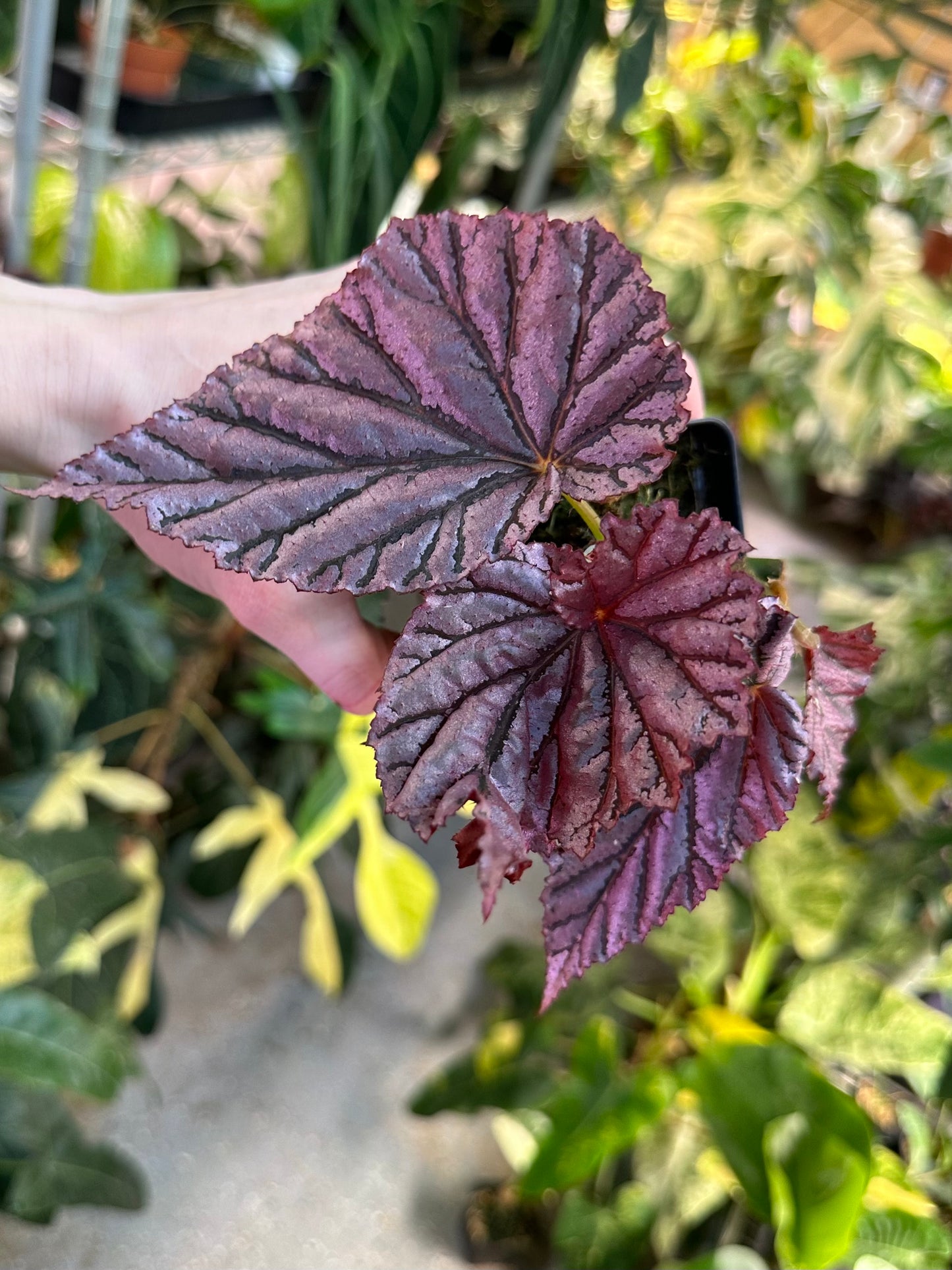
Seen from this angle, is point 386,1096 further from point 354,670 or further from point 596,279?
point 596,279

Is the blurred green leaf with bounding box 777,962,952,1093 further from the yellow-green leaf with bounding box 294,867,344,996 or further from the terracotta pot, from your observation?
the terracotta pot

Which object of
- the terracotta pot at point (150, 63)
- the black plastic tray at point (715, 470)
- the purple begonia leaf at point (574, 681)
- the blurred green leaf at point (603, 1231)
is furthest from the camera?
the terracotta pot at point (150, 63)

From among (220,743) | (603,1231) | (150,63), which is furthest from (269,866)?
(150,63)

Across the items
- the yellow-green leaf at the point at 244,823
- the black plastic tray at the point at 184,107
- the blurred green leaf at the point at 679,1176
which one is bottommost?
the blurred green leaf at the point at 679,1176

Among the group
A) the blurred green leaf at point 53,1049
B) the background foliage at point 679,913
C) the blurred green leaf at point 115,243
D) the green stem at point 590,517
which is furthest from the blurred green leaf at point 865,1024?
the blurred green leaf at point 115,243

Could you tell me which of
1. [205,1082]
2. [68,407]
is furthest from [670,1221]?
[68,407]

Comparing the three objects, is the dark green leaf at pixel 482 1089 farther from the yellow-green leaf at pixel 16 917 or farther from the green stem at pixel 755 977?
the yellow-green leaf at pixel 16 917

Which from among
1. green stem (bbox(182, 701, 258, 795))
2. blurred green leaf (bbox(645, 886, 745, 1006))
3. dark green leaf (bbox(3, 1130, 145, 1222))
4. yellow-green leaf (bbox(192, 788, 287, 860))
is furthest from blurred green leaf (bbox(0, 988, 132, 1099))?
blurred green leaf (bbox(645, 886, 745, 1006))
